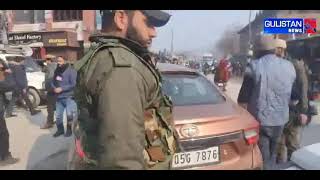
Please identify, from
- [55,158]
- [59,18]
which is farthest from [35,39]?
[55,158]

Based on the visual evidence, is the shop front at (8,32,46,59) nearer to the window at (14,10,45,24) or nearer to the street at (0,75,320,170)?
the window at (14,10,45,24)

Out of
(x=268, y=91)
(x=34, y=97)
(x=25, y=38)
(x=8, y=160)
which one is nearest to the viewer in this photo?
(x=268, y=91)

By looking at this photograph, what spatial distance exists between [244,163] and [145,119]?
2.19 metres

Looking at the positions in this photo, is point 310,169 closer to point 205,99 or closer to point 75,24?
point 205,99

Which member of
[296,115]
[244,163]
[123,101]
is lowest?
[244,163]

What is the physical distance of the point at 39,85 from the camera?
42.7 feet

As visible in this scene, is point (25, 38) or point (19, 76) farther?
point (25, 38)

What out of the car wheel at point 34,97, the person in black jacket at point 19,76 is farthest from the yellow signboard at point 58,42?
the person in black jacket at point 19,76

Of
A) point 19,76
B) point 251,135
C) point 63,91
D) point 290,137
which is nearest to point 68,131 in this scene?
point 63,91

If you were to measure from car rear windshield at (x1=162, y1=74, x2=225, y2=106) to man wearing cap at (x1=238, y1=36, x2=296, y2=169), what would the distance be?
348mm

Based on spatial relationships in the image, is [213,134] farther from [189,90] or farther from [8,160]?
[8,160]

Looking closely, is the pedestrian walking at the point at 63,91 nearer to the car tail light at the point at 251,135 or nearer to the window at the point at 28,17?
the car tail light at the point at 251,135

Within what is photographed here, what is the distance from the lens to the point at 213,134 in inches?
141

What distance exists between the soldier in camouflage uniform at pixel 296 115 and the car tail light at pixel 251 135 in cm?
128
